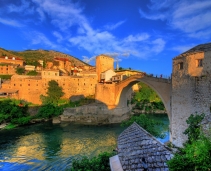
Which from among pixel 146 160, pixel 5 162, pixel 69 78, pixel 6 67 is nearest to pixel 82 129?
pixel 5 162

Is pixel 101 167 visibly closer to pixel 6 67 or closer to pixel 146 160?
pixel 146 160

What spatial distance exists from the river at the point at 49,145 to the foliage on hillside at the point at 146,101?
16.1 meters

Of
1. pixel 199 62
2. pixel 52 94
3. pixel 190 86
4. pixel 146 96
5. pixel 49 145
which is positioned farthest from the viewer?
pixel 146 96

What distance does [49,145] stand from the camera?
1517cm

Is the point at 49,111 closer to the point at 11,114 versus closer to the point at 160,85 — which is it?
the point at 11,114

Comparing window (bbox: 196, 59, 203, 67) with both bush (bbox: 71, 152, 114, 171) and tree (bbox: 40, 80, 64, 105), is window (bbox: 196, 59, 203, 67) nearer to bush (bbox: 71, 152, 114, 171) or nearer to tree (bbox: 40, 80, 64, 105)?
bush (bbox: 71, 152, 114, 171)

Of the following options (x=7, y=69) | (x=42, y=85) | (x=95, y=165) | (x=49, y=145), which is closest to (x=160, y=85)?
(x=95, y=165)

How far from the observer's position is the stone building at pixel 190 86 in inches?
316

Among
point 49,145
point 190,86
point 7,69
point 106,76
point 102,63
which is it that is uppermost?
point 102,63

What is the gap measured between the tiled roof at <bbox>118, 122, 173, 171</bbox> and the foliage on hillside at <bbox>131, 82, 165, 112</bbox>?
1233 inches

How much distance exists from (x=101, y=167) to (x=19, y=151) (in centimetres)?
1022

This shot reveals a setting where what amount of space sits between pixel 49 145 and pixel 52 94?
14.9 m

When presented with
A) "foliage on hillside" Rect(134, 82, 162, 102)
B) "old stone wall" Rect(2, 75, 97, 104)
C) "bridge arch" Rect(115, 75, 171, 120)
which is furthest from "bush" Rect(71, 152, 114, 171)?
"foliage on hillside" Rect(134, 82, 162, 102)

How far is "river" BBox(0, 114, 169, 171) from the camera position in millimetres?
11414
